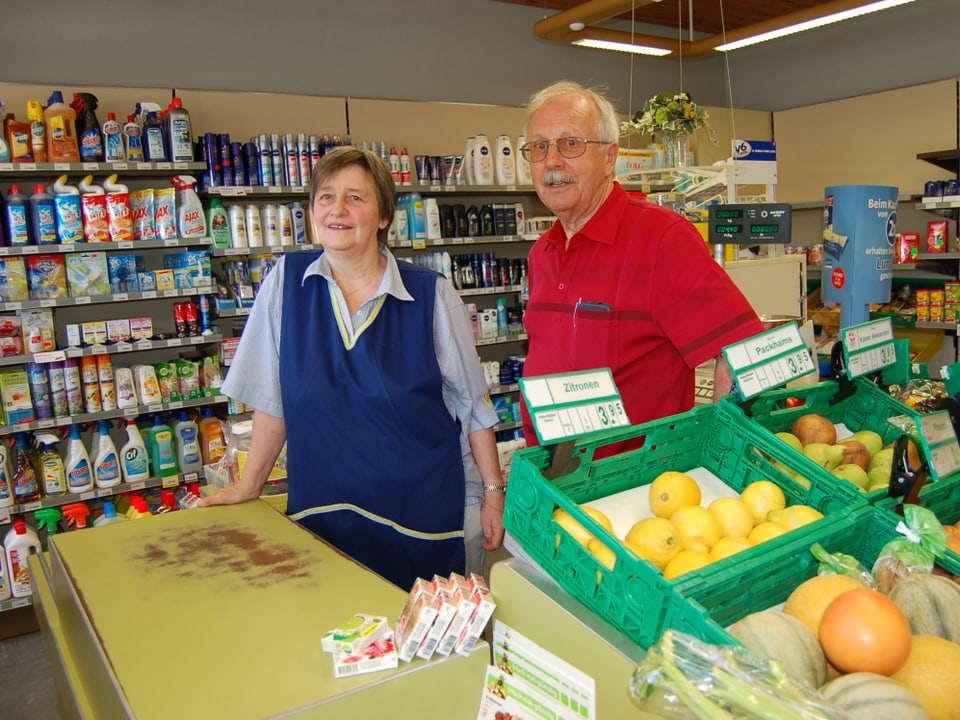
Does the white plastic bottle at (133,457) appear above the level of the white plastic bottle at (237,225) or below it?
below

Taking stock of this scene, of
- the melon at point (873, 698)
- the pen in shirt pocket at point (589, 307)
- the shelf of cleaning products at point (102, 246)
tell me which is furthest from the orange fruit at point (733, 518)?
the shelf of cleaning products at point (102, 246)

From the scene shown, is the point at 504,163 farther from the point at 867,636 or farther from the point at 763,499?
the point at 867,636

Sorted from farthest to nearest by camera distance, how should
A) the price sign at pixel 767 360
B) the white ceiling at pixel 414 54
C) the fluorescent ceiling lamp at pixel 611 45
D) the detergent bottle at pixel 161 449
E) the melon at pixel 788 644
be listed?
the fluorescent ceiling lamp at pixel 611 45, the white ceiling at pixel 414 54, the detergent bottle at pixel 161 449, the price sign at pixel 767 360, the melon at pixel 788 644

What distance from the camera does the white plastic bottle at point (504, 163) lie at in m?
5.73

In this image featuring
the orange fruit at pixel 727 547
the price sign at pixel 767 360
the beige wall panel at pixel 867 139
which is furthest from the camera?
the beige wall panel at pixel 867 139

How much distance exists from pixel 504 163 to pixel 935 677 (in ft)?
17.1

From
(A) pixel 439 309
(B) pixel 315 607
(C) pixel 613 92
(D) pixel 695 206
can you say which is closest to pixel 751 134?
(C) pixel 613 92

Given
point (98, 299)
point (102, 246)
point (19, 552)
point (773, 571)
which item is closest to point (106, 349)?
point (98, 299)

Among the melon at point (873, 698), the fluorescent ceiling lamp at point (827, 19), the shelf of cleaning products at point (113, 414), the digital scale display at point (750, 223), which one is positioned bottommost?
the shelf of cleaning products at point (113, 414)

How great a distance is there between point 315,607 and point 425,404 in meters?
0.85

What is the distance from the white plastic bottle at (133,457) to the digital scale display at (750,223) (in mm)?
3410

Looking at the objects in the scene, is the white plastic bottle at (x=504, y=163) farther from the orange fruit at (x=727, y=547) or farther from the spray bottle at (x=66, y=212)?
the orange fruit at (x=727, y=547)

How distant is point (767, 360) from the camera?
1.42 meters

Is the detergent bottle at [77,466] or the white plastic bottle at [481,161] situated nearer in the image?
the detergent bottle at [77,466]
